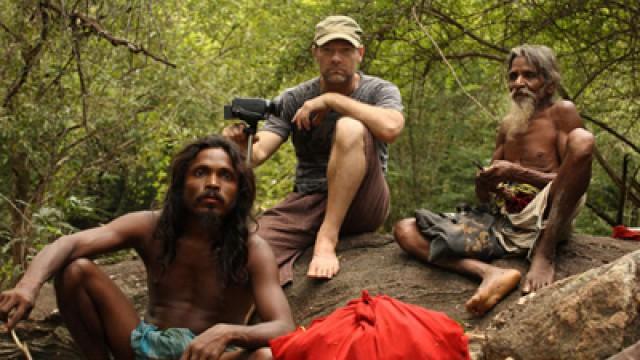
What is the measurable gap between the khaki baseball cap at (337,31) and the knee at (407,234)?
3.46 ft

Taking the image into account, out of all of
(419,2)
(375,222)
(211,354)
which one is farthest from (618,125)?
(211,354)

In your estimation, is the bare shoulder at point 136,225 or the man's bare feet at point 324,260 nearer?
the bare shoulder at point 136,225

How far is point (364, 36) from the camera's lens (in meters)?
7.52

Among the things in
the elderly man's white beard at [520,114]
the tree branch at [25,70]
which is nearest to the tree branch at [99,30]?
the tree branch at [25,70]

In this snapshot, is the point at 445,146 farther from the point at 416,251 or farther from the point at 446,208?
the point at 416,251

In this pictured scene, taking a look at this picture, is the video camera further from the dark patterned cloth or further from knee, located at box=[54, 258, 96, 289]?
knee, located at box=[54, 258, 96, 289]

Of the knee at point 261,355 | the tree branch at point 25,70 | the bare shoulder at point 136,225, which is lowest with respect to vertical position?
the knee at point 261,355

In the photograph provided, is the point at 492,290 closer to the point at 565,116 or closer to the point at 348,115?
the point at 565,116

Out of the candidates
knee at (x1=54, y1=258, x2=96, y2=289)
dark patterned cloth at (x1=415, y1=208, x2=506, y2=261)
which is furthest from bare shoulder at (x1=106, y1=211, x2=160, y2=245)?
dark patterned cloth at (x1=415, y1=208, x2=506, y2=261)

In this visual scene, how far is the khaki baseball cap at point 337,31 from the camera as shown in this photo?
498cm

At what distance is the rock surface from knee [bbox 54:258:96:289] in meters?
1.37

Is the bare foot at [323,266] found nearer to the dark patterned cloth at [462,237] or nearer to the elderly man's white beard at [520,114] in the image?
the dark patterned cloth at [462,237]

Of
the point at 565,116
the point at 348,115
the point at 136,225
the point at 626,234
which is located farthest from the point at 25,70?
the point at 626,234

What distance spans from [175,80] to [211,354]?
4428 millimetres
